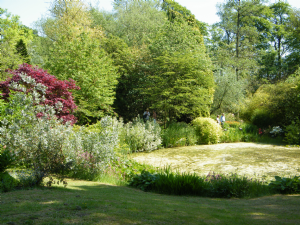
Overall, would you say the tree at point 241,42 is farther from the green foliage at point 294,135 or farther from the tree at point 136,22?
the green foliage at point 294,135

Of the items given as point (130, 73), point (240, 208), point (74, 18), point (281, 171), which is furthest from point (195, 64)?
point (74, 18)

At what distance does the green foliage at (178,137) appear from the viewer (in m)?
12.6

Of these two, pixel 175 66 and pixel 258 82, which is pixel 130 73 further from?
pixel 258 82

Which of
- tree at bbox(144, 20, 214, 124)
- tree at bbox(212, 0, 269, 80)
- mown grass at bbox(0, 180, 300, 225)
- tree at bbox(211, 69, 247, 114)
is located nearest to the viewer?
mown grass at bbox(0, 180, 300, 225)

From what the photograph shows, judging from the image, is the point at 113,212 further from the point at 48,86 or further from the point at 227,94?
the point at 227,94

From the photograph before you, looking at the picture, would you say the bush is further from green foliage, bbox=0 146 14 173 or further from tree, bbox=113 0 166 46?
tree, bbox=113 0 166 46

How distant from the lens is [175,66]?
1412cm

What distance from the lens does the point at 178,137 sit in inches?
504

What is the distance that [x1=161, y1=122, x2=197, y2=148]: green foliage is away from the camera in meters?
12.6

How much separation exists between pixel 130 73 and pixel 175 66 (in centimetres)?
458

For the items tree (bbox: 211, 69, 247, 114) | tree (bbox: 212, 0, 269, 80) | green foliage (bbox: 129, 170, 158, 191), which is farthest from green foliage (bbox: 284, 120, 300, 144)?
tree (bbox: 212, 0, 269, 80)

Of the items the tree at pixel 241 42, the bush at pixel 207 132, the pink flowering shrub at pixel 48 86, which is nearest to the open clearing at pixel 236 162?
the bush at pixel 207 132

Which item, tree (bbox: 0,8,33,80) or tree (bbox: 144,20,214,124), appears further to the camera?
tree (bbox: 0,8,33,80)

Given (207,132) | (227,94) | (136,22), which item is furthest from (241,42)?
(207,132)
